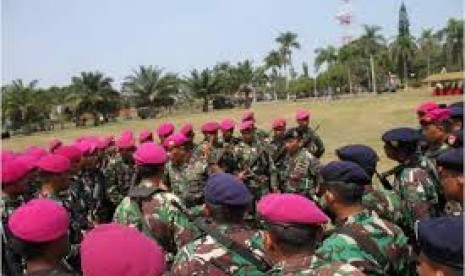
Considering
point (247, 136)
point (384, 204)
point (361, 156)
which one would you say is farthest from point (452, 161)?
point (247, 136)

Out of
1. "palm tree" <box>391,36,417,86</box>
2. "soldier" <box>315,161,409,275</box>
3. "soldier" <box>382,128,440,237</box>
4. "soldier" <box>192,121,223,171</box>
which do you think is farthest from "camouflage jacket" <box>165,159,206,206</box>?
"palm tree" <box>391,36,417,86</box>

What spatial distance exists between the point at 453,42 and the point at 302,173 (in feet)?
254

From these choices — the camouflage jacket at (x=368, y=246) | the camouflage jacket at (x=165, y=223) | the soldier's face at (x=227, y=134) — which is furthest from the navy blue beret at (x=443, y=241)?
the soldier's face at (x=227, y=134)

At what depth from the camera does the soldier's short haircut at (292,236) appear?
314 cm

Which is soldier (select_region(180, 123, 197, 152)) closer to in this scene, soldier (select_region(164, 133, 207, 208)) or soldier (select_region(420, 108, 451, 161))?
soldier (select_region(164, 133, 207, 208))

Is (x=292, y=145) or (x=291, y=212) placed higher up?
(x=291, y=212)

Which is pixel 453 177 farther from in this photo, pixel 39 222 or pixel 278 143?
pixel 278 143

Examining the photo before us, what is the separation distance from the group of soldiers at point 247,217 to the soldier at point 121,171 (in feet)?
2.39

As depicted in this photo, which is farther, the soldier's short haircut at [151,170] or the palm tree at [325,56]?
the palm tree at [325,56]

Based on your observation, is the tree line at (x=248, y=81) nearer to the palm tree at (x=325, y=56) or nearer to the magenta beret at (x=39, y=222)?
the palm tree at (x=325, y=56)

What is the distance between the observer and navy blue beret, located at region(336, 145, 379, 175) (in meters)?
5.15

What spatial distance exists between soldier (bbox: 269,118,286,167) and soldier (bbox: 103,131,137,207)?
1982 millimetres

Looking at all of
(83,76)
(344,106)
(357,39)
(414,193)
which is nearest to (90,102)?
(83,76)

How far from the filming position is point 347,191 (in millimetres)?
3986
